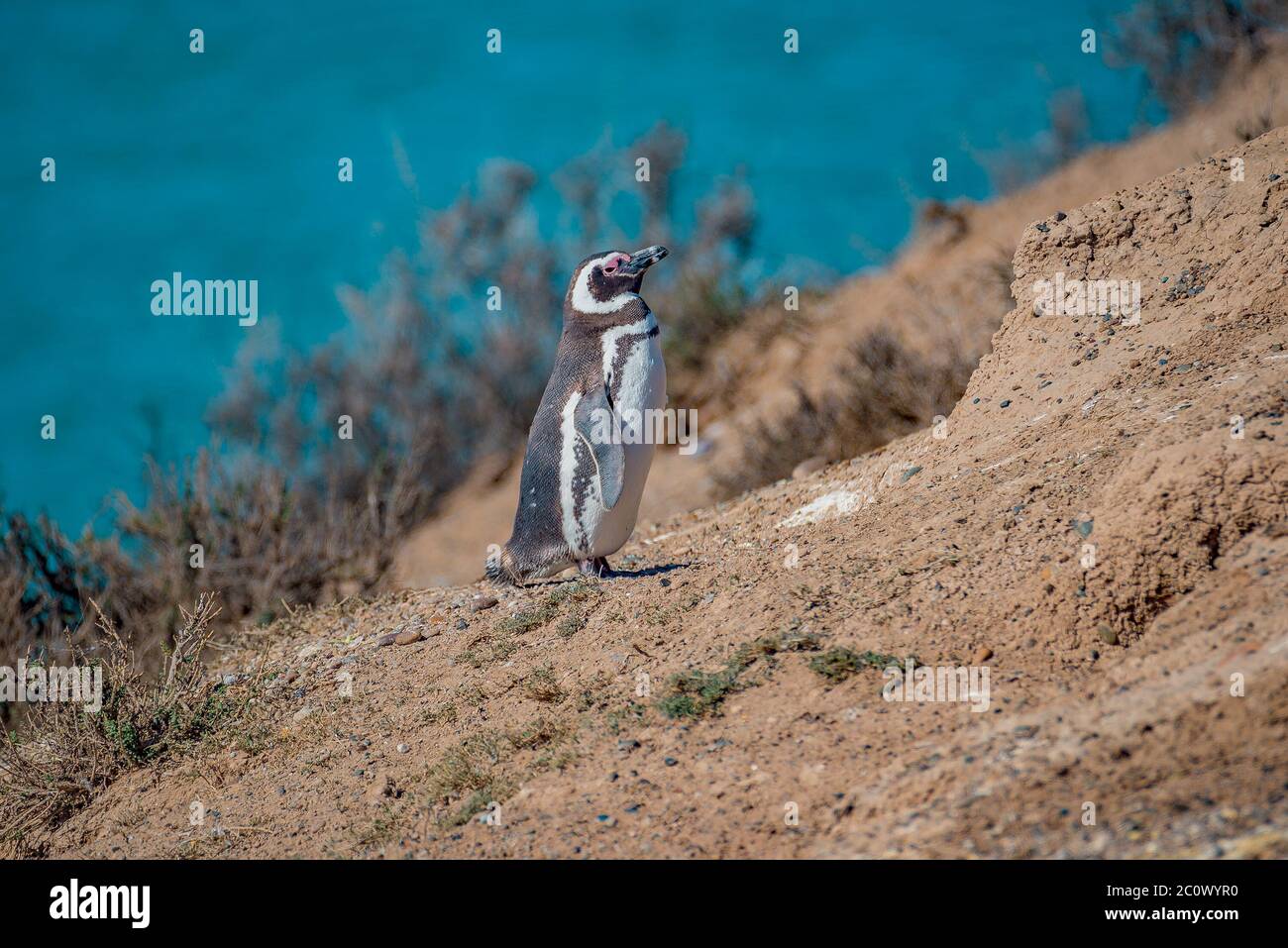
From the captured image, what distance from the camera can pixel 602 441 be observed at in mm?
6633

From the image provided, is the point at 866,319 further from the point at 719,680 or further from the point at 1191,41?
the point at 719,680

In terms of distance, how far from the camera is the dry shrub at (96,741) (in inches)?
236

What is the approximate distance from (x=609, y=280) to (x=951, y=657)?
10.5 ft

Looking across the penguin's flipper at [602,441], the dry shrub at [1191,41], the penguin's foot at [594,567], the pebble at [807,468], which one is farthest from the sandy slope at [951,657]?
the dry shrub at [1191,41]

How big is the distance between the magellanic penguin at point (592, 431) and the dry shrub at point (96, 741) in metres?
1.80

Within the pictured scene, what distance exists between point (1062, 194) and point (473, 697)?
13.4 metres

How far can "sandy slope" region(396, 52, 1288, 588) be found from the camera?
14.0m

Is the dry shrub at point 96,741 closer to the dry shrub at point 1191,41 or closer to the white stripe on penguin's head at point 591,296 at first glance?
the white stripe on penguin's head at point 591,296

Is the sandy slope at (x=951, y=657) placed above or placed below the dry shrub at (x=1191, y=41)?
below

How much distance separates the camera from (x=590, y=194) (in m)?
21.0

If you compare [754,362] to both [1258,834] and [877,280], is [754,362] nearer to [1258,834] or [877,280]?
[877,280]

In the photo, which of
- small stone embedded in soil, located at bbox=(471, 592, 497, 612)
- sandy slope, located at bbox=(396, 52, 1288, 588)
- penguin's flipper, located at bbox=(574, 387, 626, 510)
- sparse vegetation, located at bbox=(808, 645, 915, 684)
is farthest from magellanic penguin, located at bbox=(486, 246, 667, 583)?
sandy slope, located at bbox=(396, 52, 1288, 588)
